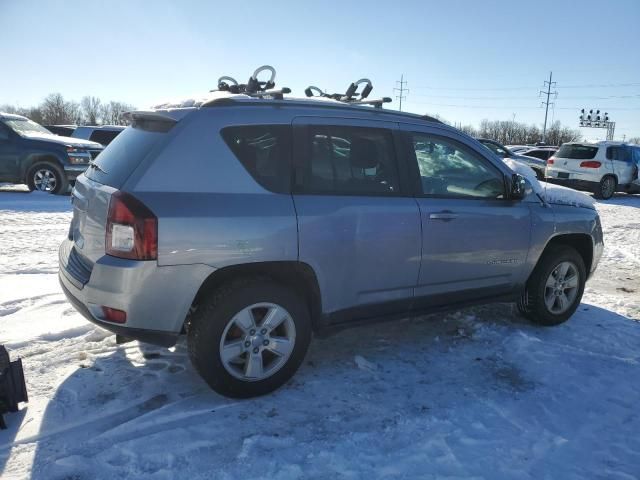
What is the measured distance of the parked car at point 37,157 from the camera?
37.0 ft

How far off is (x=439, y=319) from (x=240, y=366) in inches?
90.6

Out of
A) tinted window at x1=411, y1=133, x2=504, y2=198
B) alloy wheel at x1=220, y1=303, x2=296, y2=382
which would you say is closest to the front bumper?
alloy wheel at x1=220, y1=303, x2=296, y2=382

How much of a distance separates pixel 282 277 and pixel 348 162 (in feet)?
3.05

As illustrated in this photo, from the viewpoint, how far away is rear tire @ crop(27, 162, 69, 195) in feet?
38.1

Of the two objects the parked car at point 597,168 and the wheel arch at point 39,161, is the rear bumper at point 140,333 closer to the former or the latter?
the wheel arch at point 39,161

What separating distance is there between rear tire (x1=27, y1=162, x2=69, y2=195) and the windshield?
855mm

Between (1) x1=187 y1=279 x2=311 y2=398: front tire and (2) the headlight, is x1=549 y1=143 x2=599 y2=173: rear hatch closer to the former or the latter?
(2) the headlight

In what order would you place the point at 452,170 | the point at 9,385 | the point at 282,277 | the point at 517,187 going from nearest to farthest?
the point at 9,385, the point at 282,277, the point at 452,170, the point at 517,187

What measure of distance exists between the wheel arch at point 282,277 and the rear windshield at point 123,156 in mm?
786

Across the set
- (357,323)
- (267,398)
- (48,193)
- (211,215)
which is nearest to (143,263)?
(211,215)

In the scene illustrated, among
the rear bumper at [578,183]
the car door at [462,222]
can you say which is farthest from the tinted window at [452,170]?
the rear bumper at [578,183]

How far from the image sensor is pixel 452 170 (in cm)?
412

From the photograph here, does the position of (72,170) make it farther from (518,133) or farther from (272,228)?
(518,133)

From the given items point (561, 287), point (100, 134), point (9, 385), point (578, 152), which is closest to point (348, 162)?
point (9, 385)
